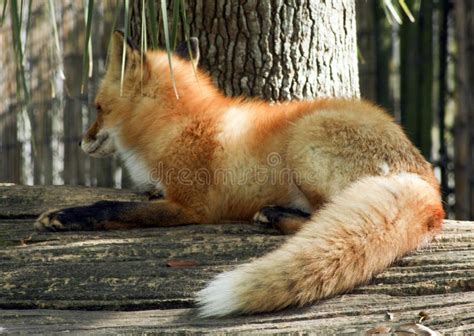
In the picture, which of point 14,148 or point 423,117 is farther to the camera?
point 14,148

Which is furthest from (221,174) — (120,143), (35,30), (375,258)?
(35,30)

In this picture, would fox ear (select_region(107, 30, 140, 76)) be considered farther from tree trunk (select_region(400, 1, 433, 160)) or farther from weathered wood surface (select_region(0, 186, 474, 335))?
tree trunk (select_region(400, 1, 433, 160))

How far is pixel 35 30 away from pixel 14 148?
4.36 feet

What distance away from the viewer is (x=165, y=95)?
3.81 meters

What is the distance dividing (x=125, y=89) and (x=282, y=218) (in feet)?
3.85

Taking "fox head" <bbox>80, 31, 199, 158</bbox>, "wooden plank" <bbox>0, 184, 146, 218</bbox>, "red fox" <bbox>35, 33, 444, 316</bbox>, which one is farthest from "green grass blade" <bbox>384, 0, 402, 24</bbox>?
"wooden plank" <bbox>0, 184, 146, 218</bbox>

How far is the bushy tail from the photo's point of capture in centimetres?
240

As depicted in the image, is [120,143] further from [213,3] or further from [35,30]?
[35,30]

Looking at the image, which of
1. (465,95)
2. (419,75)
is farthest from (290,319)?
(419,75)

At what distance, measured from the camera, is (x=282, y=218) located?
3295 millimetres

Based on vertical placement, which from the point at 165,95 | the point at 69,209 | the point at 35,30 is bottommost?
the point at 69,209

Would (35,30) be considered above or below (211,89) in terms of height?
above

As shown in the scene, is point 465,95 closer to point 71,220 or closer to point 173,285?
point 71,220

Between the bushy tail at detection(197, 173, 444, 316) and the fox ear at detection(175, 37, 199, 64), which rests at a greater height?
the fox ear at detection(175, 37, 199, 64)
